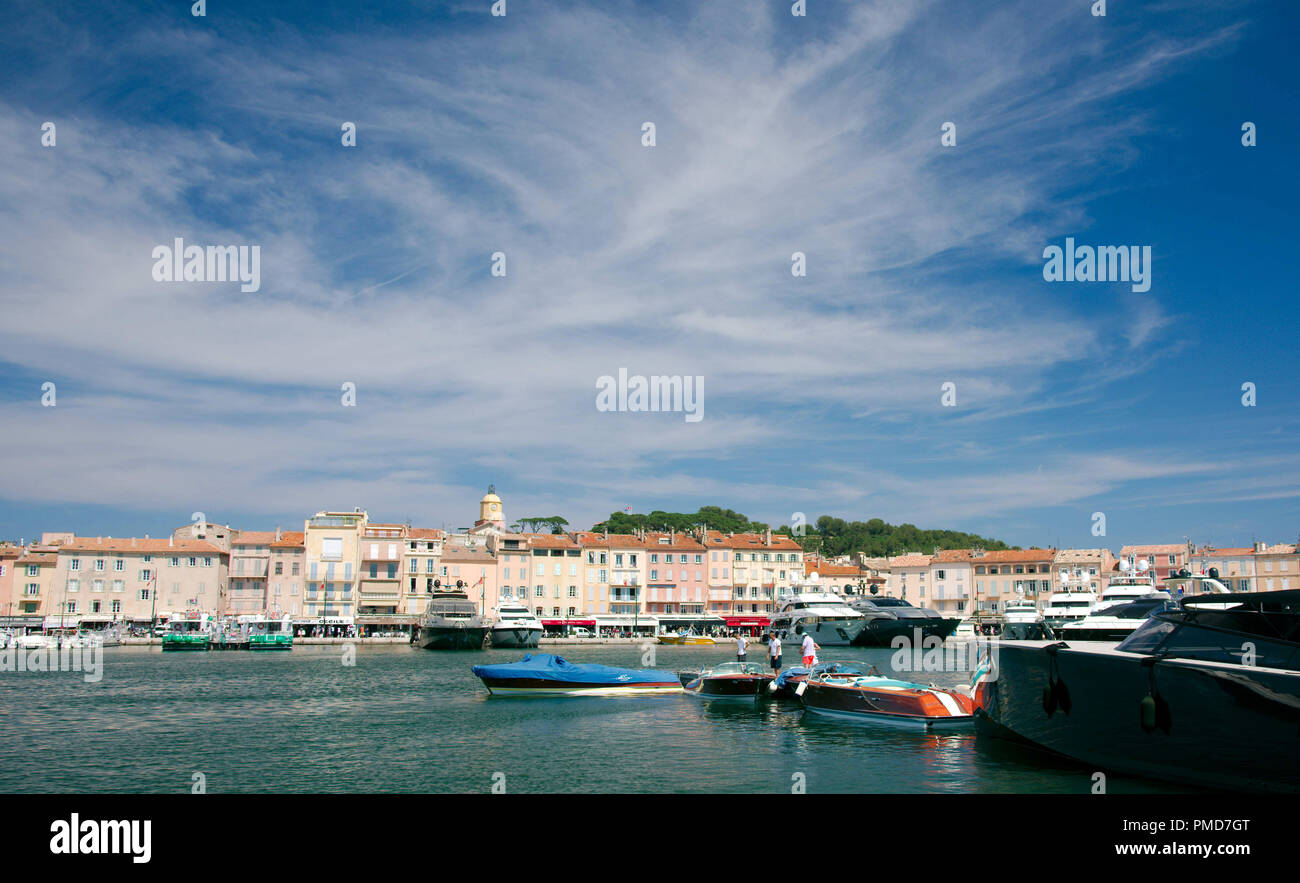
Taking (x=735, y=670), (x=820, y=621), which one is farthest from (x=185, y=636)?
(x=735, y=670)

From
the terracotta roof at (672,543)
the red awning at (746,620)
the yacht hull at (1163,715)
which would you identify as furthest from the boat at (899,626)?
the yacht hull at (1163,715)

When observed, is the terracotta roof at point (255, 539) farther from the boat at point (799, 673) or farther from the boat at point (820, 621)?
the boat at point (799, 673)

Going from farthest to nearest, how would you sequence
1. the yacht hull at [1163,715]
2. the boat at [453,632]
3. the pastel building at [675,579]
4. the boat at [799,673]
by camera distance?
the pastel building at [675,579], the boat at [453,632], the boat at [799,673], the yacht hull at [1163,715]

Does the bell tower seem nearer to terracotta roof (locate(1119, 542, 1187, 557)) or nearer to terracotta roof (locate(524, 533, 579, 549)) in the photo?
terracotta roof (locate(524, 533, 579, 549))

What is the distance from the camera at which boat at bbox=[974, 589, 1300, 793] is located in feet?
43.8

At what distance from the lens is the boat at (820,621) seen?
75250 mm

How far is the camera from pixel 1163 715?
1459 cm

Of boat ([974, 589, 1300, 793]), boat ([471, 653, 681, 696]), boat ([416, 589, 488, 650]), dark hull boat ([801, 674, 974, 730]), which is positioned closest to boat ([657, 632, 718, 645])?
boat ([416, 589, 488, 650])

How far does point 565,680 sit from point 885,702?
14.5m

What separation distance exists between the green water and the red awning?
6428 centimetres

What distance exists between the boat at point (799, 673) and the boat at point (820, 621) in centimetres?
4050
